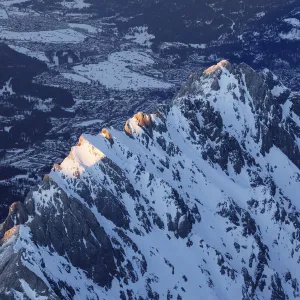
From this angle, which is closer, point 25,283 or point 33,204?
point 25,283

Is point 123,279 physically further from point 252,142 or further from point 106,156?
point 252,142

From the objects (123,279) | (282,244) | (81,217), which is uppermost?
(81,217)

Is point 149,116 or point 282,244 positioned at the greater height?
point 149,116

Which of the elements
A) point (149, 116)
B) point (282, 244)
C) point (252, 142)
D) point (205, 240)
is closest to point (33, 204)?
point (205, 240)

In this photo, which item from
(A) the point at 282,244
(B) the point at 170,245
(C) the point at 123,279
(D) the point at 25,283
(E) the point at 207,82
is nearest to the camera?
(D) the point at 25,283

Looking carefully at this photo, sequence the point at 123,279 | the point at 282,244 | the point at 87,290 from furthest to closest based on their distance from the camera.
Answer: the point at 282,244, the point at 123,279, the point at 87,290

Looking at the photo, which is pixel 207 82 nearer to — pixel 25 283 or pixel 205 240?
pixel 205 240

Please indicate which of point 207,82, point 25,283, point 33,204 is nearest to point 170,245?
point 33,204
